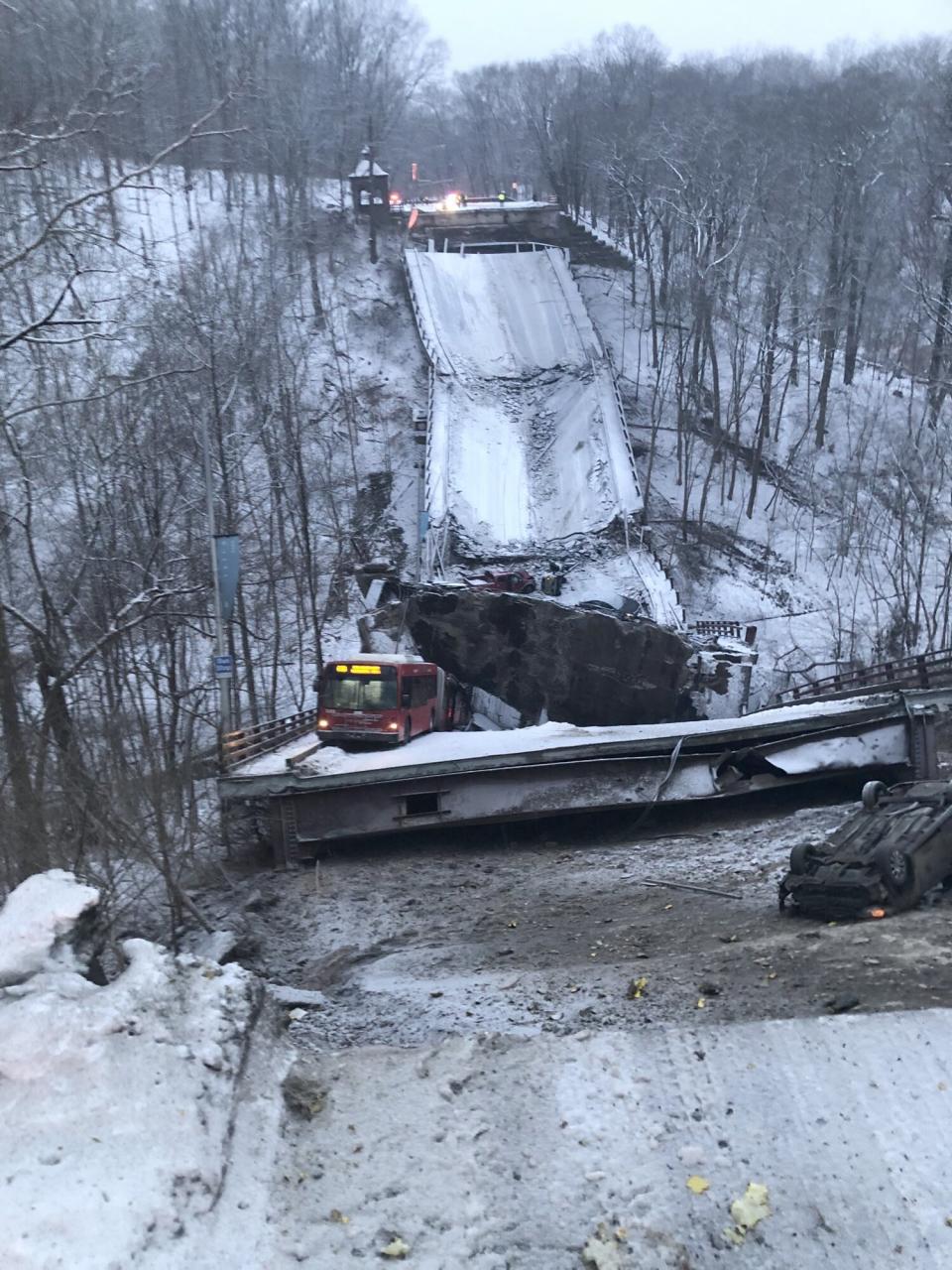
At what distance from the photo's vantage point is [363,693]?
20969 millimetres

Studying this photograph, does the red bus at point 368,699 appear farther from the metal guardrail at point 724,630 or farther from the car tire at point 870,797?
the metal guardrail at point 724,630

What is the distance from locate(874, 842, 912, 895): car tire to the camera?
11.1 meters

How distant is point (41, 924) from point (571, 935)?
6.46m

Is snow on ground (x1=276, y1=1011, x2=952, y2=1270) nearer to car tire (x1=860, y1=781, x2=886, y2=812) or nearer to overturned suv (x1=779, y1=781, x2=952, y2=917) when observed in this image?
overturned suv (x1=779, y1=781, x2=952, y2=917)

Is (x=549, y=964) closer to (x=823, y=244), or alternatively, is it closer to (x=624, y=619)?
(x=624, y=619)

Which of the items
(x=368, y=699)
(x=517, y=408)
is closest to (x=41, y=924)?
(x=368, y=699)

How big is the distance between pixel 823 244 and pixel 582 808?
134 ft

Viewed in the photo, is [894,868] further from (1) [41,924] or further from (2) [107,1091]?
(1) [41,924]

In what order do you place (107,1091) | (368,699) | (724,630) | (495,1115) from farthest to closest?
(724,630) < (368,699) < (495,1115) < (107,1091)

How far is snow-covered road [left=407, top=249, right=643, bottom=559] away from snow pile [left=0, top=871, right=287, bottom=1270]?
29177 millimetres

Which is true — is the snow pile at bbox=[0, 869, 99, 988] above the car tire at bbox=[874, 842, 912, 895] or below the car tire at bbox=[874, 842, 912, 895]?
above

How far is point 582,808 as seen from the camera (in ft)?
59.2

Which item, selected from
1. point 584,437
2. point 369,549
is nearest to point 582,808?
point 369,549

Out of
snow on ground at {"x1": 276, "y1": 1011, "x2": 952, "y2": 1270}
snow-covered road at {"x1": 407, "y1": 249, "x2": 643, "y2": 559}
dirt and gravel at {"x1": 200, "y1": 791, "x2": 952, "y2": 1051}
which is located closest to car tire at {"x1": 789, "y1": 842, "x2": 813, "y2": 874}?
dirt and gravel at {"x1": 200, "y1": 791, "x2": 952, "y2": 1051}
